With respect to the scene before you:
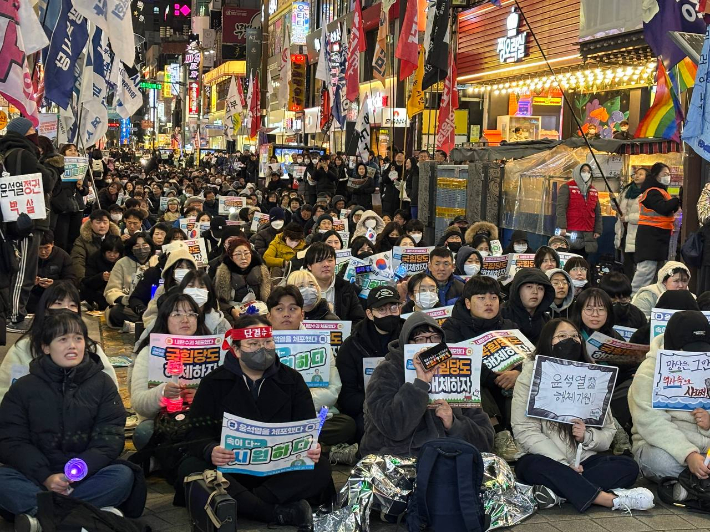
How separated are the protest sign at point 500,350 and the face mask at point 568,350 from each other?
2.96ft

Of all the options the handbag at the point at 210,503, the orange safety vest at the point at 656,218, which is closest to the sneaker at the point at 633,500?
the handbag at the point at 210,503

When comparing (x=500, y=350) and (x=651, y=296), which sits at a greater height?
(x=651, y=296)

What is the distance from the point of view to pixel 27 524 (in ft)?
18.5

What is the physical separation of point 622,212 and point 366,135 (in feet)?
36.0

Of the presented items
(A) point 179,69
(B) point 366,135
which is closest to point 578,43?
(B) point 366,135

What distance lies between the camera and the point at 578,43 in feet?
71.5

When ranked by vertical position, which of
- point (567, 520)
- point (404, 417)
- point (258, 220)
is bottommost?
point (567, 520)

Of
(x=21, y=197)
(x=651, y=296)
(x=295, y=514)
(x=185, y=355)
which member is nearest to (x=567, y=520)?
(x=295, y=514)

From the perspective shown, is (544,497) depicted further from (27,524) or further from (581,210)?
(581,210)

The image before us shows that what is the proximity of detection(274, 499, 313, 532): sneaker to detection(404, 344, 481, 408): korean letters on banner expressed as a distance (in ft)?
3.35

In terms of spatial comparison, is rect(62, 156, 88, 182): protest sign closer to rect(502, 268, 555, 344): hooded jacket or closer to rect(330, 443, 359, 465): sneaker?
rect(502, 268, 555, 344): hooded jacket

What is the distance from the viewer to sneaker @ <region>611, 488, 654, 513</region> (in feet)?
22.0

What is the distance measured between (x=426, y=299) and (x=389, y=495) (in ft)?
11.8

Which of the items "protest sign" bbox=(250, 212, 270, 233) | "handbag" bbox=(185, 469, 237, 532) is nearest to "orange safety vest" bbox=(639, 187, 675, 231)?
"protest sign" bbox=(250, 212, 270, 233)
